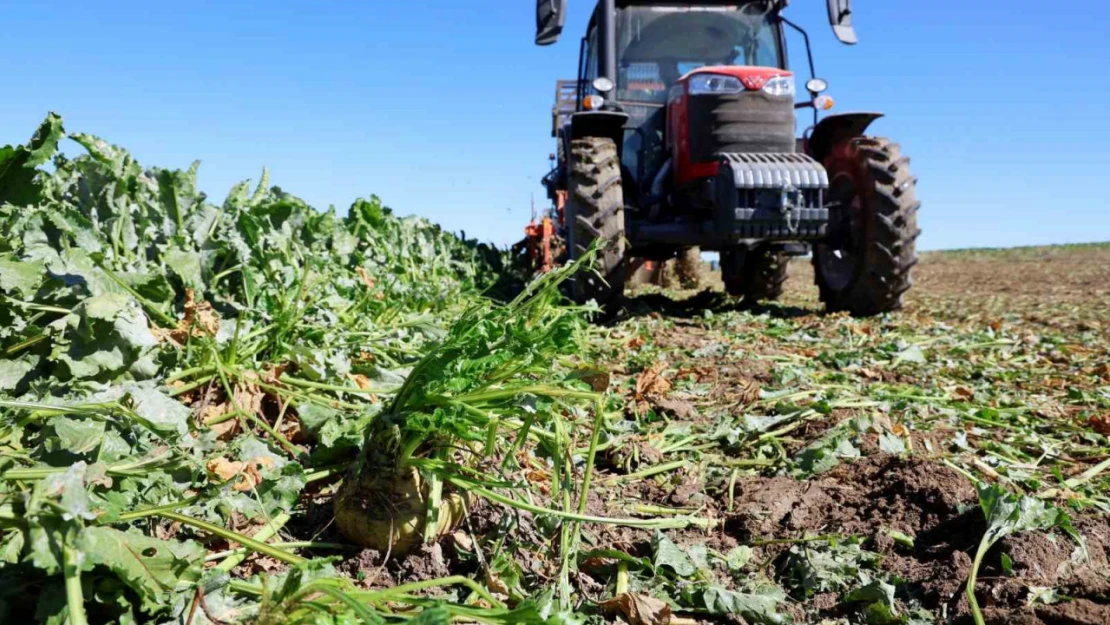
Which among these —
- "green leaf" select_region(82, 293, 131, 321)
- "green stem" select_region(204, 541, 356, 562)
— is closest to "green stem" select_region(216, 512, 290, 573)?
"green stem" select_region(204, 541, 356, 562)

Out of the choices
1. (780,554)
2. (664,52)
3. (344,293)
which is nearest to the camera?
(780,554)

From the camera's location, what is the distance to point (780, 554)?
2.08 meters

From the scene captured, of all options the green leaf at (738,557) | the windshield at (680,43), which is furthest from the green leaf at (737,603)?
the windshield at (680,43)

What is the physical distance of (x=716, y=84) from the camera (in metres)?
6.45

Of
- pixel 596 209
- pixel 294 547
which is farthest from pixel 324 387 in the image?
pixel 596 209

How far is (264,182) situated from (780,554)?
359 centimetres

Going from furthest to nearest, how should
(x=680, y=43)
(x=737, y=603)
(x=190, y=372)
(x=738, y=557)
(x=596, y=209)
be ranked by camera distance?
(x=680, y=43), (x=596, y=209), (x=190, y=372), (x=738, y=557), (x=737, y=603)

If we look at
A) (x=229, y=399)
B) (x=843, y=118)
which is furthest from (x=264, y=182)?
(x=843, y=118)

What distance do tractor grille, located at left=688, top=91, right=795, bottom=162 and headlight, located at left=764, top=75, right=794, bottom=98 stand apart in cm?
5

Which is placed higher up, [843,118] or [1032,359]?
[843,118]

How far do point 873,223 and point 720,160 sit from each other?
4.22ft

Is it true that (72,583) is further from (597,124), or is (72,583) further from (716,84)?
(716,84)

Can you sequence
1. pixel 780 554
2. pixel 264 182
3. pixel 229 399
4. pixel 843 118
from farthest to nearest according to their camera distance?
1. pixel 843 118
2. pixel 264 182
3. pixel 229 399
4. pixel 780 554

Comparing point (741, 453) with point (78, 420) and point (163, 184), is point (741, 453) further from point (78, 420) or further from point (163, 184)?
point (163, 184)
